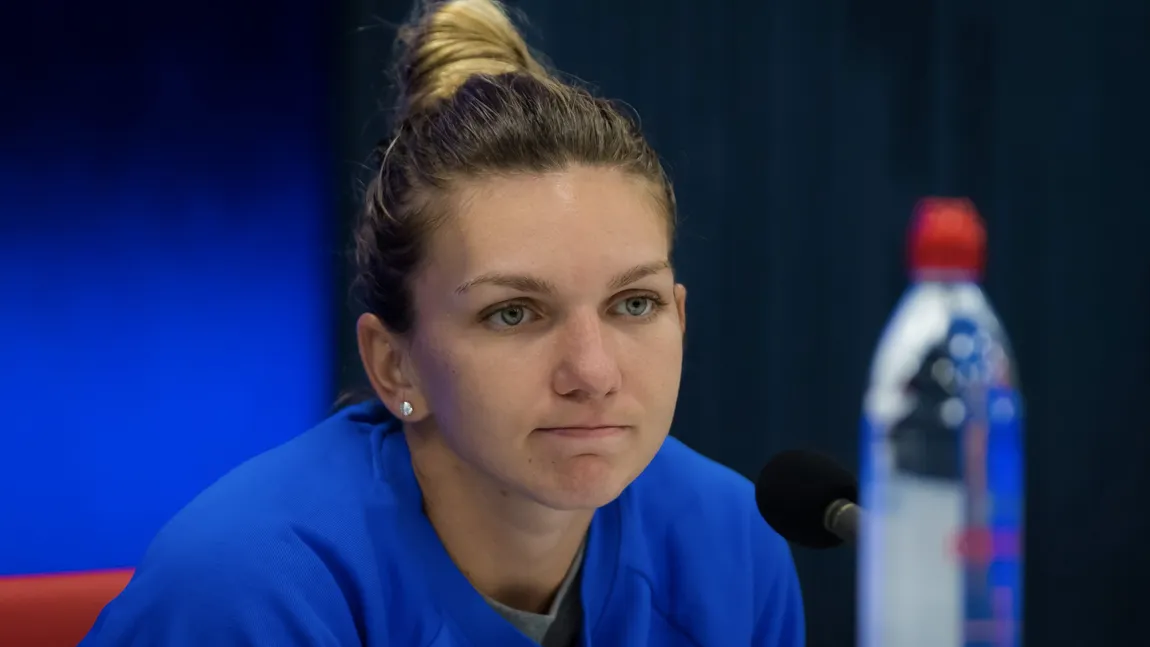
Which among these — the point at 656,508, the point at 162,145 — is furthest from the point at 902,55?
the point at 656,508

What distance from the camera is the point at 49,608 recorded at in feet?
3.47

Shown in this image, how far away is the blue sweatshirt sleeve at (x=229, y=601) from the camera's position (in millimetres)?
909

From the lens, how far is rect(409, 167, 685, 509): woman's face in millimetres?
942

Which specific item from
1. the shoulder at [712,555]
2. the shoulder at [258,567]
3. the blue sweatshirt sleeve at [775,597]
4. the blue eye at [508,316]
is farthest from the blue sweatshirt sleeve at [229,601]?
the blue sweatshirt sleeve at [775,597]

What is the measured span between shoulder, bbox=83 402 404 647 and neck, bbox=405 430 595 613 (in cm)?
7

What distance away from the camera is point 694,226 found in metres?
2.40

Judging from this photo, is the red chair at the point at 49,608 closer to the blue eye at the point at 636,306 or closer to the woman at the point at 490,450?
the woman at the point at 490,450

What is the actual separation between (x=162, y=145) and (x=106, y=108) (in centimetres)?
11

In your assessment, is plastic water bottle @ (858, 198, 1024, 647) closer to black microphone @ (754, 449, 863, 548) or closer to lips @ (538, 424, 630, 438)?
black microphone @ (754, 449, 863, 548)

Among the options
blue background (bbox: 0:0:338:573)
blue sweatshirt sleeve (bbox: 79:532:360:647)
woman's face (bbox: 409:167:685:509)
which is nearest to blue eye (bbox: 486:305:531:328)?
woman's face (bbox: 409:167:685:509)

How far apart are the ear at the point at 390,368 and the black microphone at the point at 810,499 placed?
1.20ft

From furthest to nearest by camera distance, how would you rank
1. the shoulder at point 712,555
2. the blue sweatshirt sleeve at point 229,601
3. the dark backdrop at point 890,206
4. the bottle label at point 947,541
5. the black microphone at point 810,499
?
the dark backdrop at point 890,206 < the shoulder at point 712,555 < the blue sweatshirt sleeve at point 229,601 < the black microphone at point 810,499 < the bottle label at point 947,541

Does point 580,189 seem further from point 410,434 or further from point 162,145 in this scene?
point 162,145

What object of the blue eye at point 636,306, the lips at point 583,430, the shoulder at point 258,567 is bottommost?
the shoulder at point 258,567
